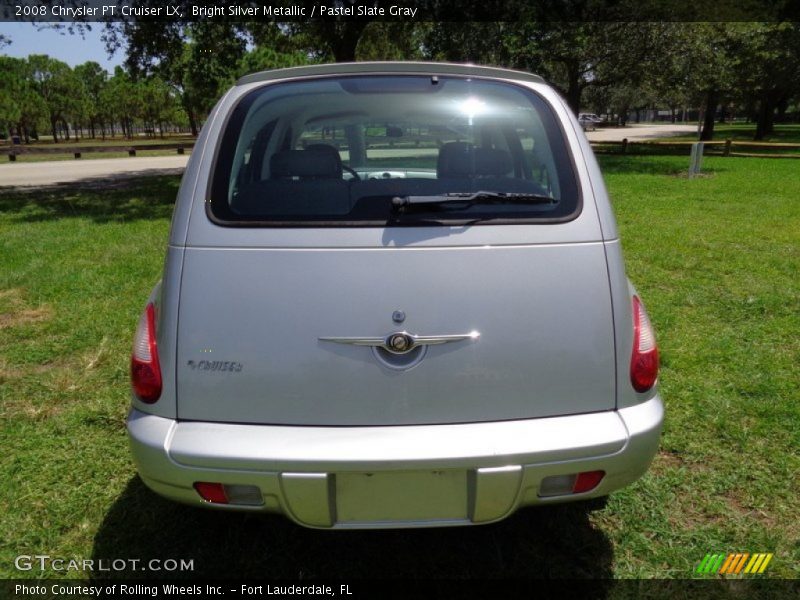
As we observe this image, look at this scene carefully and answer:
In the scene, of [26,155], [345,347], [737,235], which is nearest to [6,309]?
[345,347]

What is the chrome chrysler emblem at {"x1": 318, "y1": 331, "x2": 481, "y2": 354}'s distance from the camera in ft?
5.83

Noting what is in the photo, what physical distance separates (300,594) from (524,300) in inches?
53.0

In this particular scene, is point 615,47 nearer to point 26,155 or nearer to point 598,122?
point 26,155

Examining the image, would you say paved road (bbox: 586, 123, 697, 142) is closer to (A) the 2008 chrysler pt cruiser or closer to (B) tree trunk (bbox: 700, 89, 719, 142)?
(B) tree trunk (bbox: 700, 89, 719, 142)

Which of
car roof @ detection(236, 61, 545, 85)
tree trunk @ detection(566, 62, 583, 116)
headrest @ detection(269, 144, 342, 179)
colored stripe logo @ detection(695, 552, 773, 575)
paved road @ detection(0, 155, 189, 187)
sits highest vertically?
tree trunk @ detection(566, 62, 583, 116)

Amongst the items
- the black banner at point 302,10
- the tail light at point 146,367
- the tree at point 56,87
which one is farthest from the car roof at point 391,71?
the tree at point 56,87

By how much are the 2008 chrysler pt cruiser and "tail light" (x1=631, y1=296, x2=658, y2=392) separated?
0.04 ft

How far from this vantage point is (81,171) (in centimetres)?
1928

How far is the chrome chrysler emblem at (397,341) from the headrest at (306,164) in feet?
2.70

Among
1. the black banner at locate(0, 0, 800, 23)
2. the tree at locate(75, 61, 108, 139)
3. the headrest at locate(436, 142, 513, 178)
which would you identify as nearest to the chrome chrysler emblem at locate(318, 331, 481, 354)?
the headrest at locate(436, 142, 513, 178)

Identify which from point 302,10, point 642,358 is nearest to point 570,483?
point 642,358

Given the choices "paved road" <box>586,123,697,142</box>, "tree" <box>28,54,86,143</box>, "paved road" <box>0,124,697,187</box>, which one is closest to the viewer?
"paved road" <box>0,124,697,187</box>

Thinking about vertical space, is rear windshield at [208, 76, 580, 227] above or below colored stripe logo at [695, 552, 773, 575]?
above

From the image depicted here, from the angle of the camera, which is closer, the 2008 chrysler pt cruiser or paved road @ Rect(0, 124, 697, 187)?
the 2008 chrysler pt cruiser
